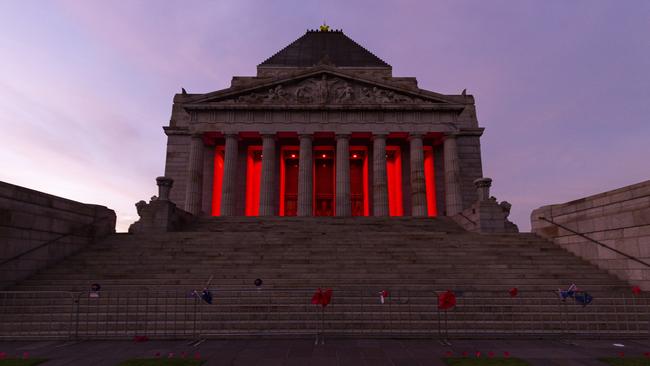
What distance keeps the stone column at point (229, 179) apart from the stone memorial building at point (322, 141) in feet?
0.29

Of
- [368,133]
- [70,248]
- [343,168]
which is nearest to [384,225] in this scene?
[343,168]

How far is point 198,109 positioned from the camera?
3406 cm

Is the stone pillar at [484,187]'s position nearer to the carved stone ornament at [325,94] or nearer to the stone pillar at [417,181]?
the stone pillar at [417,181]

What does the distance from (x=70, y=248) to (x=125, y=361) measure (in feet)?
38.4

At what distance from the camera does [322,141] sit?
3753 centimetres

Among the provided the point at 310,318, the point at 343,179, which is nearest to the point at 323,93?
the point at 343,179

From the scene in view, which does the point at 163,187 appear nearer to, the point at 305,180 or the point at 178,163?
the point at 305,180

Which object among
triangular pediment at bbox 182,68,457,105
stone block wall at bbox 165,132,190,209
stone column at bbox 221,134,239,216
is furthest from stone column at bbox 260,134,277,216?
stone block wall at bbox 165,132,190,209

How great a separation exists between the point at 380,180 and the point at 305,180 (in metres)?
6.62

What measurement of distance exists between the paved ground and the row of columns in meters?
23.2

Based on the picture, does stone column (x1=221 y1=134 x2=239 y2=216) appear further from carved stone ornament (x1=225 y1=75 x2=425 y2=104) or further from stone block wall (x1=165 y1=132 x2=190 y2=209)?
stone block wall (x1=165 y1=132 x2=190 y2=209)

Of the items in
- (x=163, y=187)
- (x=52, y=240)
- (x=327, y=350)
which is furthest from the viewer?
(x=163, y=187)

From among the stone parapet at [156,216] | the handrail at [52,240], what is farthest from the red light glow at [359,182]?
the handrail at [52,240]

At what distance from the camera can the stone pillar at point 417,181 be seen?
3241cm
